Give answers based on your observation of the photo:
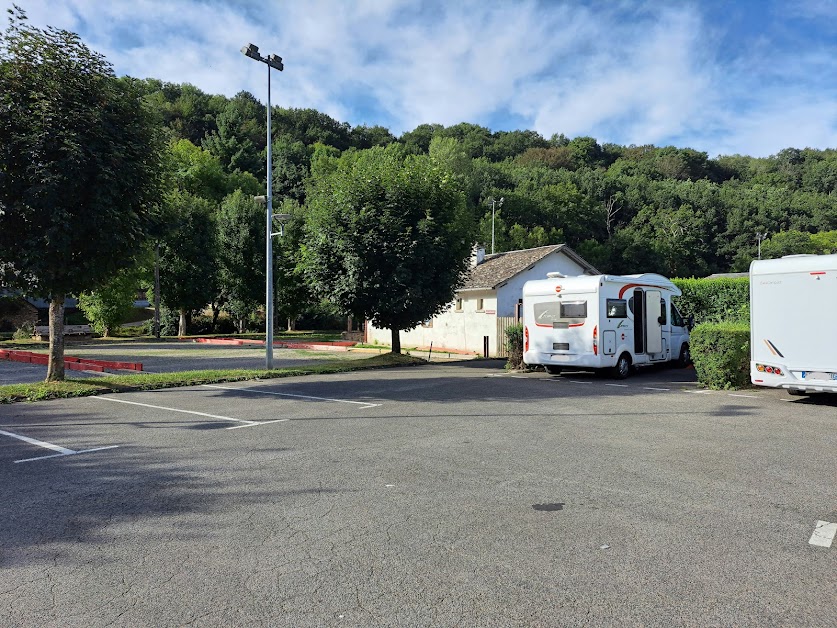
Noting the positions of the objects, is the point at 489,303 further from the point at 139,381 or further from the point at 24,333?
the point at 24,333

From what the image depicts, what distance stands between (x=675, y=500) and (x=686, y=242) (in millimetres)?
75216

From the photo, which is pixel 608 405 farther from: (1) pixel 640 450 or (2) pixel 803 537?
(2) pixel 803 537

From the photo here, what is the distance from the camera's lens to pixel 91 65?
1286cm

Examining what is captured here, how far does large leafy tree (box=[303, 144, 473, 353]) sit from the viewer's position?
18.8 m

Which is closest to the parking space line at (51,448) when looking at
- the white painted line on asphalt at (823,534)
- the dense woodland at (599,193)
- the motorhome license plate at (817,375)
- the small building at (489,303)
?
the white painted line on asphalt at (823,534)

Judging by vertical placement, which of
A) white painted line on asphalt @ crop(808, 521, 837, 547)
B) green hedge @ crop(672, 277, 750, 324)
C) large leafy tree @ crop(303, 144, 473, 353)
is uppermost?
large leafy tree @ crop(303, 144, 473, 353)

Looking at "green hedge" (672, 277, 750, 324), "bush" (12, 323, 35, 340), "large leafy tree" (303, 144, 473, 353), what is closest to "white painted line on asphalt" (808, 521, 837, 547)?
"large leafy tree" (303, 144, 473, 353)

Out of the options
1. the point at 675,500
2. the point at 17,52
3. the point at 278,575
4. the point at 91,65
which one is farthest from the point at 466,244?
the point at 278,575

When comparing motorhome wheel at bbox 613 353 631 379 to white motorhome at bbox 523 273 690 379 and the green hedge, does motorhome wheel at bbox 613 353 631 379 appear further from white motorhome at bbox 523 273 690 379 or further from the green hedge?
the green hedge

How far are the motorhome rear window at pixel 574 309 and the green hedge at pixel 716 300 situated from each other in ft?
21.8

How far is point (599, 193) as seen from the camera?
3214 inches

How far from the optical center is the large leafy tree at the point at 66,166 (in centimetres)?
1178

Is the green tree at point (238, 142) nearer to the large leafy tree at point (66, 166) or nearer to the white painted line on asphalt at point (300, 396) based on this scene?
the large leafy tree at point (66, 166)

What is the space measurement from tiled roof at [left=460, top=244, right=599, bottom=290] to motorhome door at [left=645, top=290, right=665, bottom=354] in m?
9.52
